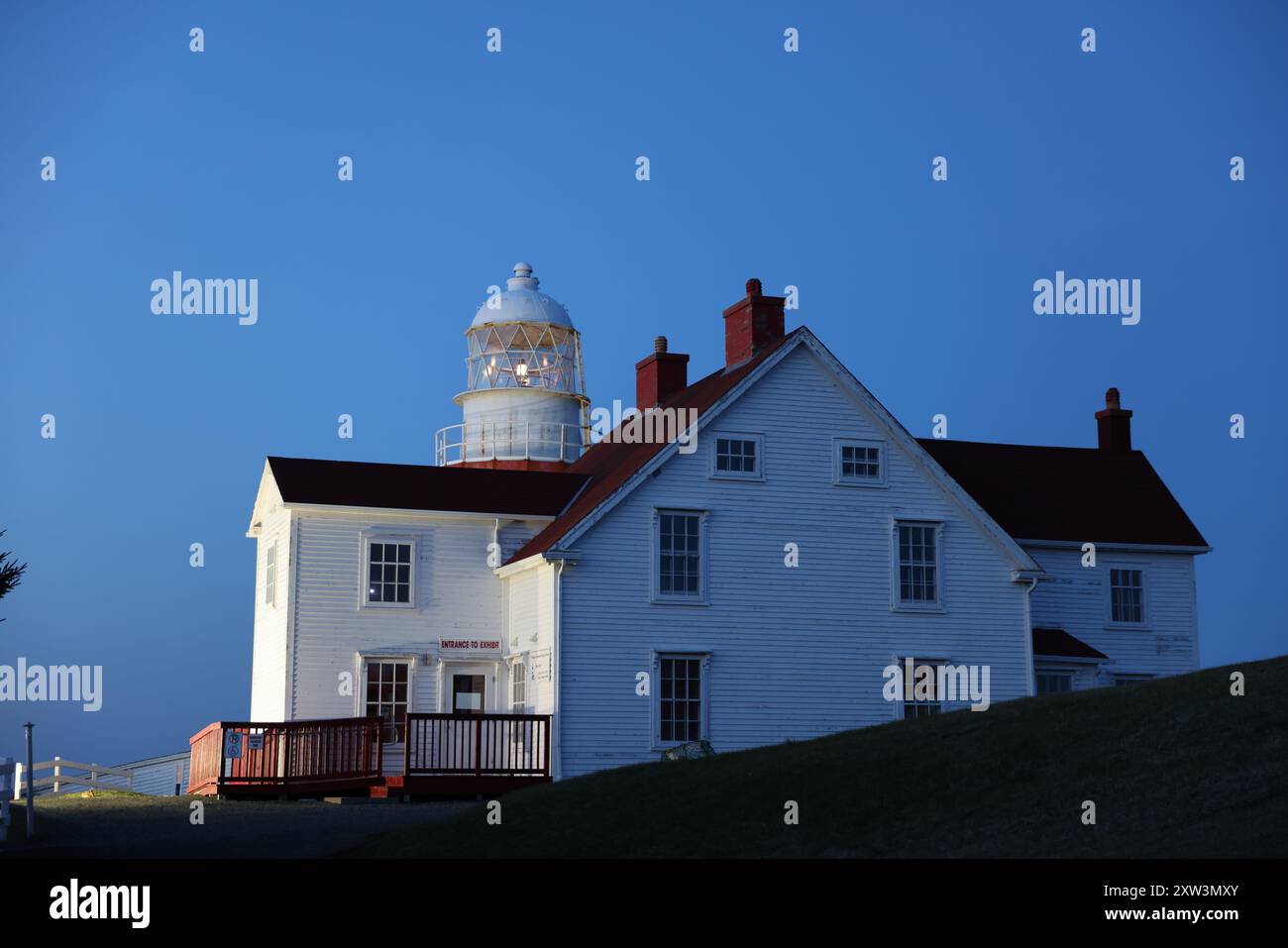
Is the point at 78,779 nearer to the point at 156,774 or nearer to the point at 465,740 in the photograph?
the point at 156,774

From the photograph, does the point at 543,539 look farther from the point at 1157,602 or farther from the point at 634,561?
the point at 1157,602

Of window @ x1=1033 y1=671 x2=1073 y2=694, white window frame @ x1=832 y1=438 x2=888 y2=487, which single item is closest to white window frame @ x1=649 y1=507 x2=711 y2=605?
white window frame @ x1=832 y1=438 x2=888 y2=487

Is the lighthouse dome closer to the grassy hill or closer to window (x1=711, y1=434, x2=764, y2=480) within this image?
window (x1=711, y1=434, x2=764, y2=480)

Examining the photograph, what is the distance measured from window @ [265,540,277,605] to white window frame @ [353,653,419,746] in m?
2.72

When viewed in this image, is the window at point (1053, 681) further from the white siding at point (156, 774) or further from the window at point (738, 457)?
the white siding at point (156, 774)

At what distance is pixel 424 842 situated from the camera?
1967 cm

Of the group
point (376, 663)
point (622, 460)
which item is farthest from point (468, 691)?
point (622, 460)

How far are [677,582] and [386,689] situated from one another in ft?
20.6

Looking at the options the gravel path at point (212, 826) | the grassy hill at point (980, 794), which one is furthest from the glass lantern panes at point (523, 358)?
the grassy hill at point (980, 794)

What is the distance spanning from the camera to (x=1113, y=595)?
3766 cm

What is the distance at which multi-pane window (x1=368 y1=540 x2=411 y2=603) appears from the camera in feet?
109

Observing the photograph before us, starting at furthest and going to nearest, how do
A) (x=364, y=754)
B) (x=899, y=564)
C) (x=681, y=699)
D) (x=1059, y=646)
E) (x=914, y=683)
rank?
(x=1059, y=646), (x=899, y=564), (x=914, y=683), (x=681, y=699), (x=364, y=754)
